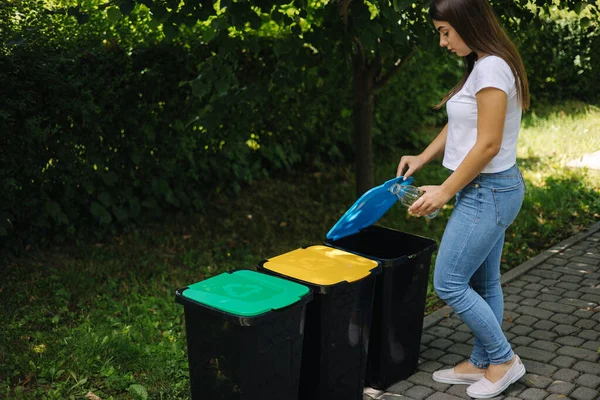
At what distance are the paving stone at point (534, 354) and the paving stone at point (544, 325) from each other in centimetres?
38

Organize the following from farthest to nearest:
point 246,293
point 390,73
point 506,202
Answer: point 390,73, point 506,202, point 246,293

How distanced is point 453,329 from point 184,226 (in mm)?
3367

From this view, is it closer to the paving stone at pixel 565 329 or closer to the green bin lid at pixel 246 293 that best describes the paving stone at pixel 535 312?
the paving stone at pixel 565 329

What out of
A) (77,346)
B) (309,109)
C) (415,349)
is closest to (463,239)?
(415,349)

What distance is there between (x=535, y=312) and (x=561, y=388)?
124 cm

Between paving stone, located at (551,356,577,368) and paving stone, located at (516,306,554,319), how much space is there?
72 cm

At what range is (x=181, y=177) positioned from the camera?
780 centimetres

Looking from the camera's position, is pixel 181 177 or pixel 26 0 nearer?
pixel 26 0

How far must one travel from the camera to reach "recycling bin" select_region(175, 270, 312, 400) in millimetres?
3406

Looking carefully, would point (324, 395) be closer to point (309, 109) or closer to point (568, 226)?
point (568, 226)

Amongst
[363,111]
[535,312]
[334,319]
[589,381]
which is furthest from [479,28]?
[363,111]

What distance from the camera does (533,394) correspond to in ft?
14.0

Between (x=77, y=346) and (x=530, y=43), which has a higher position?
(x=530, y=43)

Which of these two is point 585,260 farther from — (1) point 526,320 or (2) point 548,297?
(1) point 526,320
